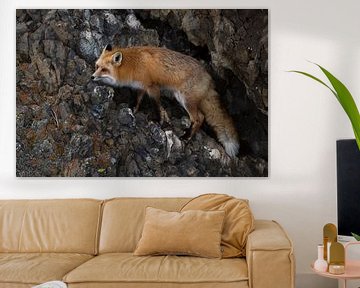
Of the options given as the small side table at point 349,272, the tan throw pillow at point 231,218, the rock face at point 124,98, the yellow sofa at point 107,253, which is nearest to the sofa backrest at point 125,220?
the yellow sofa at point 107,253

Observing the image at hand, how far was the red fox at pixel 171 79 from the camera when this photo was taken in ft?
14.6

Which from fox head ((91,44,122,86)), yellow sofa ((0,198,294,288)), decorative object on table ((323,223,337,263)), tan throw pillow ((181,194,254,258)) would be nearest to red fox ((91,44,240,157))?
fox head ((91,44,122,86))

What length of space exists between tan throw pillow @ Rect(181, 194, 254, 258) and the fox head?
1156 mm

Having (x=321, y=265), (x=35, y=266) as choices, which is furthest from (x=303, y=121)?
(x=35, y=266)

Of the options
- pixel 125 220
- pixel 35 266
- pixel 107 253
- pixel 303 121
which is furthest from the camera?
pixel 303 121

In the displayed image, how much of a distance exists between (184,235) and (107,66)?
1.51 metres

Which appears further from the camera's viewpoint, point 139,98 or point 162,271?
point 139,98

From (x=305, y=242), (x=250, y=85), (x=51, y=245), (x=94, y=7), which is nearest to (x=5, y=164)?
(x=51, y=245)

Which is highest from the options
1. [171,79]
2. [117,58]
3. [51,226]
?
[117,58]

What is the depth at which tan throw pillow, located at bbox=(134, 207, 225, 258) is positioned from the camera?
145 inches

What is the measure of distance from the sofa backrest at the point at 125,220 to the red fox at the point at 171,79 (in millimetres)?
598

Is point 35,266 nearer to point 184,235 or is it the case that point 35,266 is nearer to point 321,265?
point 184,235

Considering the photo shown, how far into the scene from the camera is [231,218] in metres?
3.88

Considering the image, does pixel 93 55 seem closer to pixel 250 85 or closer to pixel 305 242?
pixel 250 85
